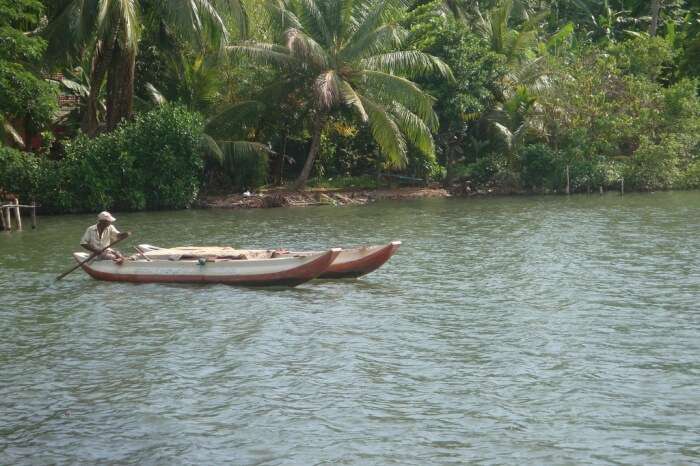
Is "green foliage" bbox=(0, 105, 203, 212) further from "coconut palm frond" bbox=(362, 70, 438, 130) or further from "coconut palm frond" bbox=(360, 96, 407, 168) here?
"coconut palm frond" bbox=(362, 70, 438, 130)

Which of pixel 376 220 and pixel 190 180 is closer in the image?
pixel 376 220

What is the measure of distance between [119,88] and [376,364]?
2339cm

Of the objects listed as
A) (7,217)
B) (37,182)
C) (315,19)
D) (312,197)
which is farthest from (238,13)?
(7,217)

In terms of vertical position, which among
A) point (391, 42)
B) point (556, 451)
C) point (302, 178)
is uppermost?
point (391, 42)

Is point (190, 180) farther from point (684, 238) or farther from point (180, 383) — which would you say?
point (180, 383)

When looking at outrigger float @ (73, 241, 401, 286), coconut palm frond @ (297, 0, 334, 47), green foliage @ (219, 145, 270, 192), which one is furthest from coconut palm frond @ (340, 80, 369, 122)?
outrigger float @ (73, 241, 401, 286)

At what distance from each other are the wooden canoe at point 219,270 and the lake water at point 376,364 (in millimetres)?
230

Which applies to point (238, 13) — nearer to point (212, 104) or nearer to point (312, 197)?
point (212, 104)

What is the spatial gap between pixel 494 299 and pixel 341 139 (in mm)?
24518

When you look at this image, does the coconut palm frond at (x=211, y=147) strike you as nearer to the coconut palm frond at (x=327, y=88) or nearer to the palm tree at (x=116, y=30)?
the palm tree at (x=116, y=30)

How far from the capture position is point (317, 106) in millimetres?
35500

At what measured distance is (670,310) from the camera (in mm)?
14500

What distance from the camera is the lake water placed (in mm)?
8875

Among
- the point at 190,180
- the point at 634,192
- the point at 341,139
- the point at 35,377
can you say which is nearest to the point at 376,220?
the point at 190,180
